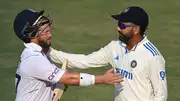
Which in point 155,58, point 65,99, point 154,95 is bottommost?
point 65,99

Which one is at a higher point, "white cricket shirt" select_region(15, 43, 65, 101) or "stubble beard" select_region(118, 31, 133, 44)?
"stubble beard" select_region(118, 31, 133, 44)

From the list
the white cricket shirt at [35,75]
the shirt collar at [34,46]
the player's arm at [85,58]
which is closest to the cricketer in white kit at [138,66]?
the player's arm at [85,58]

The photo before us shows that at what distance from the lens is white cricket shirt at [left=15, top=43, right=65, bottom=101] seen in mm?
6227

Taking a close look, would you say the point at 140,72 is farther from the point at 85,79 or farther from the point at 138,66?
the point at 85,79

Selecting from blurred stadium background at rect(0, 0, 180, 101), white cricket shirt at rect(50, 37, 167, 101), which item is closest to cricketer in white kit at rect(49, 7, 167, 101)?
white cricket shirt at rect(50, 37, 167, 101)

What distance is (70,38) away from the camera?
14688 mm

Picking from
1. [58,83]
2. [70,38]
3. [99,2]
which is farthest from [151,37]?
[58,83]

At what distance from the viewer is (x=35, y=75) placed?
6.25 meters

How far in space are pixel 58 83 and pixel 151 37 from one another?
8.30 meters

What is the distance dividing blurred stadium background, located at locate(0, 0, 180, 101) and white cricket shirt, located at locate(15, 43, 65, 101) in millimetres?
4618

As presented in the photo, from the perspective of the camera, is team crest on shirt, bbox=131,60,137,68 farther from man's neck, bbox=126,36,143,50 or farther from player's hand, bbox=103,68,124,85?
player's hand, bbox=103,68,124,85

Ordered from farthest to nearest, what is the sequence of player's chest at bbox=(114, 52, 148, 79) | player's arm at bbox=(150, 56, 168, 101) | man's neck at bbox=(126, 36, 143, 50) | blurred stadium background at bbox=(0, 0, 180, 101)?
1. blurred stadium background at bbox=(0, 0, 180, 101)
2. man's neck at bbox=(126, 36, 143, 50)
3. player's chest at bbox=(114, 52, 148, 79)
4. player's arm at bbox=(150, 56, 168, 101)

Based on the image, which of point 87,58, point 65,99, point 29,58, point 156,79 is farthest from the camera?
point 65,99

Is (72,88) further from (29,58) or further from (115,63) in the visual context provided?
(29,58)
